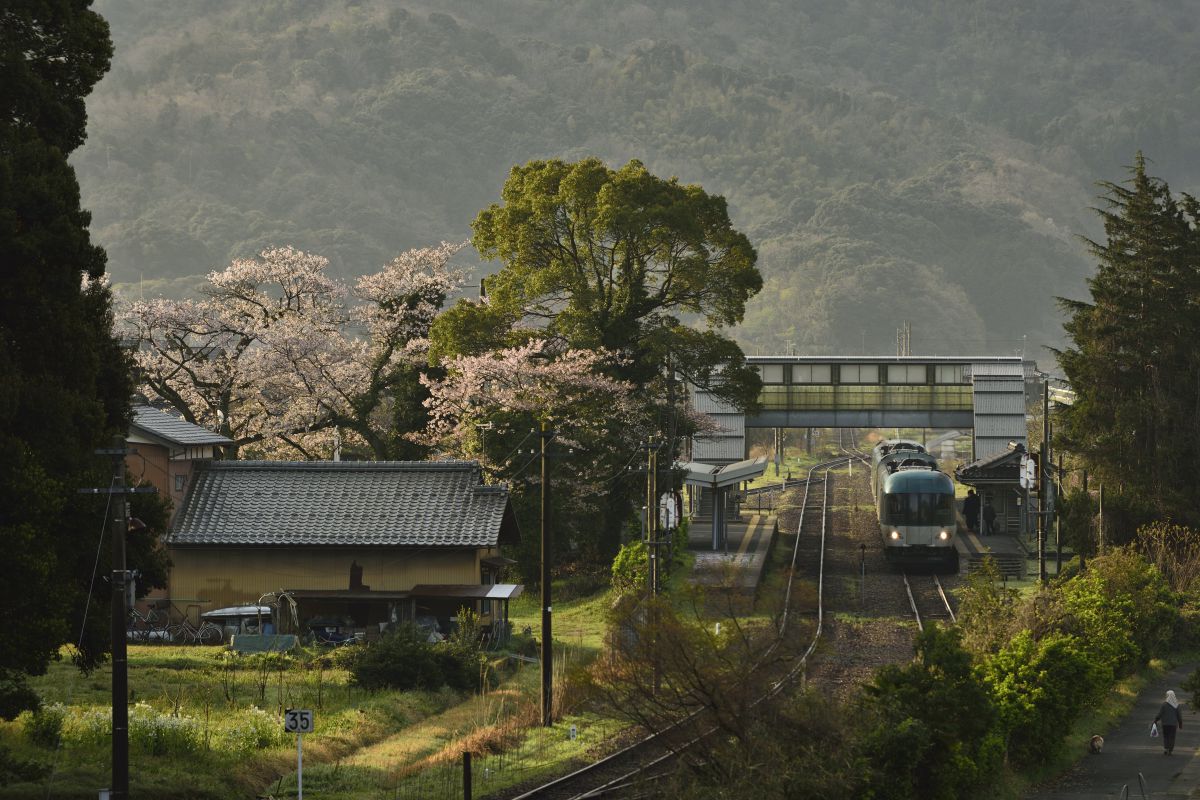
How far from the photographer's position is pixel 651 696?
19625 mm

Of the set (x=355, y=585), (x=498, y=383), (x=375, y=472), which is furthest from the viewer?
(x=498, y=383)

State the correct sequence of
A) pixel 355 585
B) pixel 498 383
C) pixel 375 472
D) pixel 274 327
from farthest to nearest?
1. pixel 274 327
2. pixel 498 383
3. pixel 375 472
4. pixel 355 585

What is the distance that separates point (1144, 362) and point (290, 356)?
1067 inches

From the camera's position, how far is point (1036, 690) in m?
24.4

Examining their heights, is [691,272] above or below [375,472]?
above

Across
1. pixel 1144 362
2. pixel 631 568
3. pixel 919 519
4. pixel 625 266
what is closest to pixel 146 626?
pixel 631 568

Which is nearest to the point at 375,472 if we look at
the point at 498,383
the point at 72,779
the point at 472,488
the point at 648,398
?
the point at 472,488

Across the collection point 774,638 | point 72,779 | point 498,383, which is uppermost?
point 498,383

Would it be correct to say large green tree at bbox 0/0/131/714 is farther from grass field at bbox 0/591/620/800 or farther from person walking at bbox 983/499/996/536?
person walking at bbox 983/499/996/536

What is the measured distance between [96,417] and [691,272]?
28413 mm

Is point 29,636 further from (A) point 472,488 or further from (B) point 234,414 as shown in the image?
(B) point 234,414

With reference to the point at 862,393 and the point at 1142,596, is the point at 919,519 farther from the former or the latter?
the point at 862,393

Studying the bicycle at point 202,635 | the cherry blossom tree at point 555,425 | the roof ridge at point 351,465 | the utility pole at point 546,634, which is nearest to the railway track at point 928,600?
the cherry blossom tree at point 555,425

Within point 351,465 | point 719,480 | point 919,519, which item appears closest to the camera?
point 351,465
